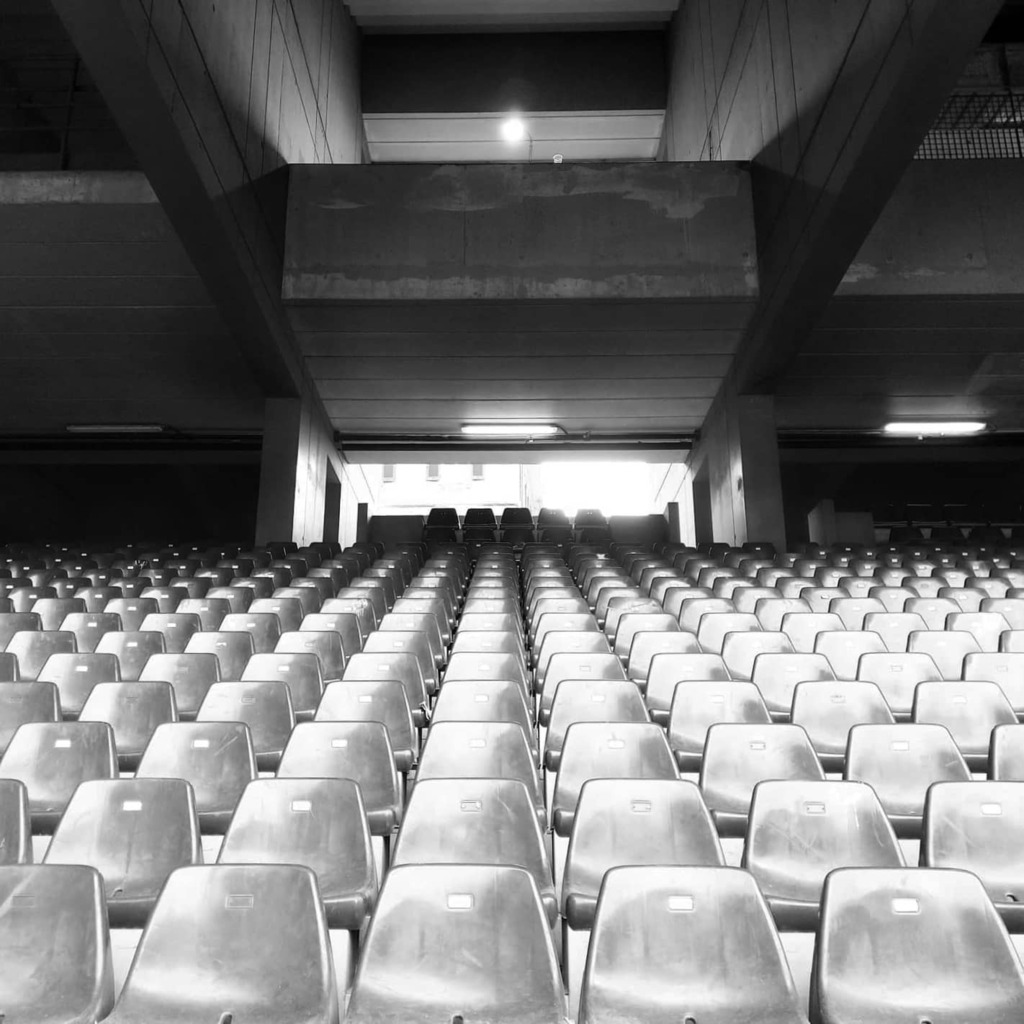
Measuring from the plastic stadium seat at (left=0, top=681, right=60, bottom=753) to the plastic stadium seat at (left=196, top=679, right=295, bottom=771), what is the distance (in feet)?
1.71

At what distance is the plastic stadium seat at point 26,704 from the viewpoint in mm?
3076

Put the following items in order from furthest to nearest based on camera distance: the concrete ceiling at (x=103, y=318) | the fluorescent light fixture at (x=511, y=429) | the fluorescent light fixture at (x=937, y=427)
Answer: the fluorescent light fixture at (x=511, y=429) < the fluorescent light fixture at (x=937, y=427) < the concrete ceiling at (x=103, y=318)

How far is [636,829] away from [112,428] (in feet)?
31.6

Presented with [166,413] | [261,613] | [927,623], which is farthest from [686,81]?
[261,613]

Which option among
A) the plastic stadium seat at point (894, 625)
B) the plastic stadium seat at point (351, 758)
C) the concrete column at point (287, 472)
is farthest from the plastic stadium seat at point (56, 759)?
the concrete column at point (287, 472)

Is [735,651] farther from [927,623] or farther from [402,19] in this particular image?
[402,19]

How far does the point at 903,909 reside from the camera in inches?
69.2

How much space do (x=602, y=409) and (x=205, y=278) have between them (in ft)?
15.5

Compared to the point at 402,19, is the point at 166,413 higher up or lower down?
lower down

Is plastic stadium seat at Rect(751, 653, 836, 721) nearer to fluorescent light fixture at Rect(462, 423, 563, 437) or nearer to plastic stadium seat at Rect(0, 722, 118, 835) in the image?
plastic stadium seat at Rect(0, 722, 118, 835)

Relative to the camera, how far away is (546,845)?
226 cm

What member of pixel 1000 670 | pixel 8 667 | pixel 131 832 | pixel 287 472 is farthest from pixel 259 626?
pixel 287 472

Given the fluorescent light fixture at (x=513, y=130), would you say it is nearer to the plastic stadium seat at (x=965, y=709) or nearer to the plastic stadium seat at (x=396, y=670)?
the plastic stadium seat at (x=396, y=670)

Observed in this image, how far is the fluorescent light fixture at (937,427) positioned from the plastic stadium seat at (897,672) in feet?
23.5
